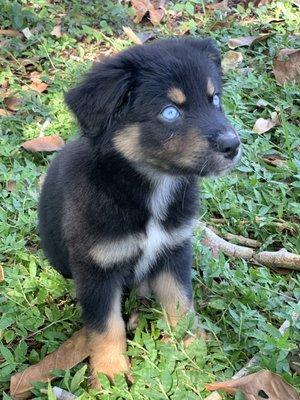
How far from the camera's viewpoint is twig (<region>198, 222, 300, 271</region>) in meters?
3.90

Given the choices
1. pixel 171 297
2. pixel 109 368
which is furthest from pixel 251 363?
pixel 109 368

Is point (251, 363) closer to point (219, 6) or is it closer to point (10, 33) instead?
point (10, 33)

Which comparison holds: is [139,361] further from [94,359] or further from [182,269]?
[182,269]

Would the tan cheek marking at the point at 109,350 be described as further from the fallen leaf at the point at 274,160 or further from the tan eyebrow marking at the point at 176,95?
the fallen leaf at the point at 274,160

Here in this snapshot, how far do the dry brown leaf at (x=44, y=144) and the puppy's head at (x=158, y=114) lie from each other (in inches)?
77.7

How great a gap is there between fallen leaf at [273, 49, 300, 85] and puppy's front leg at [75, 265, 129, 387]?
9.84 feet

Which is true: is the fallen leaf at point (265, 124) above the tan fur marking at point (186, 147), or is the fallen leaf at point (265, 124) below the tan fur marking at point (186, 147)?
below

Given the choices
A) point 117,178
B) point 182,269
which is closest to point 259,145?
point 182,269

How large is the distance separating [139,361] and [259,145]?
210 centimetres

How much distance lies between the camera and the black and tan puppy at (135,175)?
9.80ft

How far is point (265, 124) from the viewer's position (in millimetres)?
Result: 5141

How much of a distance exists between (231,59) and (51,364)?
3.56 meters

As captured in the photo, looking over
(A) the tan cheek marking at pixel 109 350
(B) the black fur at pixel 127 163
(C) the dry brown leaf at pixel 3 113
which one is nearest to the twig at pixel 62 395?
(A) the tan cheek marking at pixel 109 350

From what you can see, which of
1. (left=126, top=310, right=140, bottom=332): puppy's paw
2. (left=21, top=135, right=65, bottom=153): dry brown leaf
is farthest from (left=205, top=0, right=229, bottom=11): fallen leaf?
(left=126, top=310, right=140, bottom=332): puppy's paw
